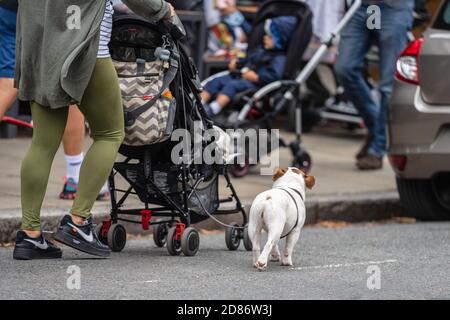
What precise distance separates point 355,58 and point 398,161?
2.12 metres

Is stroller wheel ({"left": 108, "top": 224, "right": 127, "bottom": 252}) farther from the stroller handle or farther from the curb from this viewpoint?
the stroller handle

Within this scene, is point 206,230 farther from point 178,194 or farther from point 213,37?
point 213,37

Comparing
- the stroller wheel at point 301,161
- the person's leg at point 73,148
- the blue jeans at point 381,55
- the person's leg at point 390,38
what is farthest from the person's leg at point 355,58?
the person's leg at point 73,148

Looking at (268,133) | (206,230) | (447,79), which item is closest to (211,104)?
(268,133)

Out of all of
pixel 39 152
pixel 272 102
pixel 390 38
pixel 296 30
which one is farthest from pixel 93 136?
pixel 390 38

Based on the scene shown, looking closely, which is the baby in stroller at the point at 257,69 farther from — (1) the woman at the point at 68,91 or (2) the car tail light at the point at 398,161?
(1) the woman at the point at 68,91

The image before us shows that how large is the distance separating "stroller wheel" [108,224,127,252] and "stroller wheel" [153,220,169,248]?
28cm

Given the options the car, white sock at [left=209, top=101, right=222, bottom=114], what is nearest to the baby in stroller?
white sock at [left=209, top=101, right=222, bottom=114]

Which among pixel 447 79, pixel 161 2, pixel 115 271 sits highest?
pixel 161 2

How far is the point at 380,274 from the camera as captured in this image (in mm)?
6621

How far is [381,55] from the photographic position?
10.8 metres

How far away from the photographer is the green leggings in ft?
21.5

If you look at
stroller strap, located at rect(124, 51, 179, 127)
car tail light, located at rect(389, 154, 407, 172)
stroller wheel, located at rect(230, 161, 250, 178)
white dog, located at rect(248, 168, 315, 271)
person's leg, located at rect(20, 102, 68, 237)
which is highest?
stroller strap, located at rect(124, 51, 179, 127)

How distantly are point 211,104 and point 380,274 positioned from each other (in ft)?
12.9
